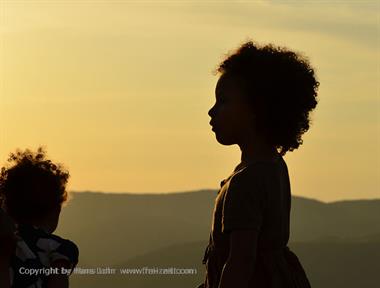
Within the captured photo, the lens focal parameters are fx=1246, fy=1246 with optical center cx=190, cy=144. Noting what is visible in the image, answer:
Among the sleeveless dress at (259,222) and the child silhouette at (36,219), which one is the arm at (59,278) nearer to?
the child silhouette at (36,219)

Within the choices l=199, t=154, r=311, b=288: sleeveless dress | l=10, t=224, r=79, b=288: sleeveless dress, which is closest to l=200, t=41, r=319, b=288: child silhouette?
Answer: l=199, t=154, r=311, b=288: sleeveless dress

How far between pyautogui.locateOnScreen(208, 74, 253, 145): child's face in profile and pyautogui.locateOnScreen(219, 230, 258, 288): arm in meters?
0.45

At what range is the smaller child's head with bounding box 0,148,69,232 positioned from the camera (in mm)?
6543

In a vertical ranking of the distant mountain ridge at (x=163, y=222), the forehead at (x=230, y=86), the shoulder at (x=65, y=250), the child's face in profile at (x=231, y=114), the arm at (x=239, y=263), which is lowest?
the arm at (x=239, y=263)

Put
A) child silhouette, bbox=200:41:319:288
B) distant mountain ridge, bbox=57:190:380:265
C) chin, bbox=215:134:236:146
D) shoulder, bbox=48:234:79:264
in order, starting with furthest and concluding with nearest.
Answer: distant mountain ridge, bbox=57:190:380:265 → shoulder, bbox=48:234:79:264 → chin, bbox=215:134:236:146 → child silhouette, bbox=200:41:319:288

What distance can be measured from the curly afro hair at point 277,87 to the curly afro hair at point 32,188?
1.72 m

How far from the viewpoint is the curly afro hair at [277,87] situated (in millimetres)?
5098

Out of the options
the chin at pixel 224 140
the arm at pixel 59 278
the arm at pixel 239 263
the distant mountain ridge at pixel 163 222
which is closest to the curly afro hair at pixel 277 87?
the chin at pixel 224 140

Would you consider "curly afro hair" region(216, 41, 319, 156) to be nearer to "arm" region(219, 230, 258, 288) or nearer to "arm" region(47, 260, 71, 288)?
"arm" region(219, 230, 258, 288)

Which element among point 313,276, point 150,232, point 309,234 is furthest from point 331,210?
point 313,276

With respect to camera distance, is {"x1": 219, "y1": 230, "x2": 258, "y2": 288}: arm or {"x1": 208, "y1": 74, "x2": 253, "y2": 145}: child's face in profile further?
{"x1": 208, "y1": 74, "x2": 253, "y2": 145}: child's face in profile

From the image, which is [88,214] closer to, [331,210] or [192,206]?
[192,206]

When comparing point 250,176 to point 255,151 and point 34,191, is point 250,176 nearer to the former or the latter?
point 255,151

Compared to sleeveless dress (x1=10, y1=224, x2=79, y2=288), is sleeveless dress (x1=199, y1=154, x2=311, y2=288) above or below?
below
